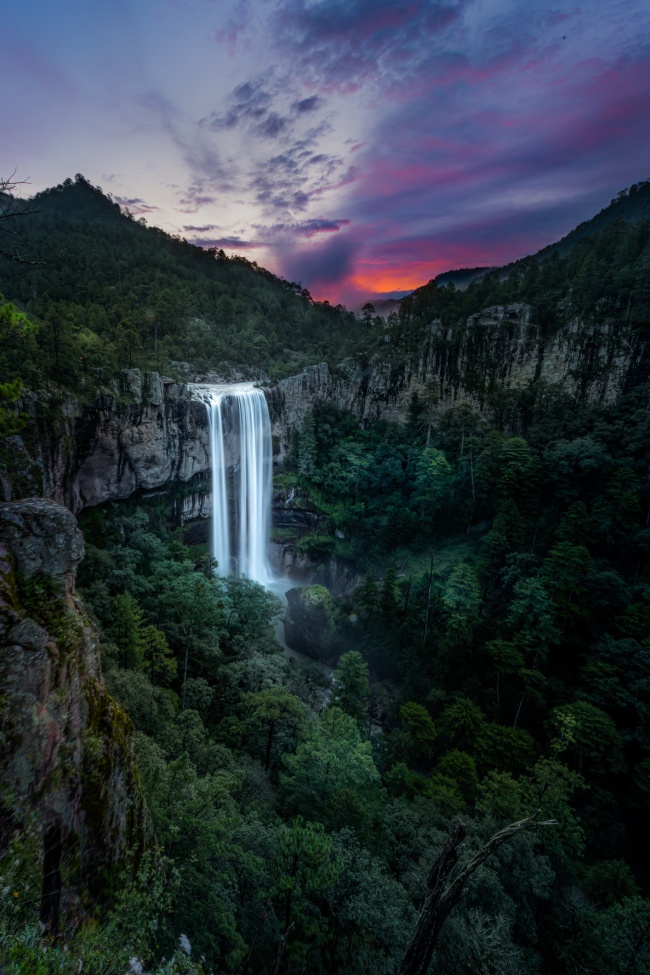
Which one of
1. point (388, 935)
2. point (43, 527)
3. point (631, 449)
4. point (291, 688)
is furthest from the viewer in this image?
point (631, 449)

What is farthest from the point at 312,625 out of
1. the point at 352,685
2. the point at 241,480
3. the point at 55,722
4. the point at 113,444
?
the point at 55,722

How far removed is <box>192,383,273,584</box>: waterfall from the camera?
32344 millimetres

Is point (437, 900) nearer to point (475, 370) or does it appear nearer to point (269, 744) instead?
point (269, 744)

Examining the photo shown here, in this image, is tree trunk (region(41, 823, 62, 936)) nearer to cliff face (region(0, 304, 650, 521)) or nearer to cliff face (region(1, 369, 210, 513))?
cliff face (region(1, 369, 210, 513))

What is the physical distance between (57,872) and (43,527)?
3.97 metres

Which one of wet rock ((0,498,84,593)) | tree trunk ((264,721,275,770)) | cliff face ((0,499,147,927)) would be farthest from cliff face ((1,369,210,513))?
tree trunk ((264,721,275,770))

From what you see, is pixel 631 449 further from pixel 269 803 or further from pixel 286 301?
pixel 286 301

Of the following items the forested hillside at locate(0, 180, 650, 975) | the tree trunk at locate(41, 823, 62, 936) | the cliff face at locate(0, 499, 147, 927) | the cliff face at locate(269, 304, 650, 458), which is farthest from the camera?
the cliff face at locate(269, 304, 650, 458)

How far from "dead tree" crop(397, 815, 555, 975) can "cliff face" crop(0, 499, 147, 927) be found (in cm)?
376

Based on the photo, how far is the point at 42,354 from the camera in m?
19.9

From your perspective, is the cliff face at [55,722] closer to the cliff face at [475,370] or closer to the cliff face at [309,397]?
the cliff face at [309,397]

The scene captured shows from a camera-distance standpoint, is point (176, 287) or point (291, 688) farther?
point (176, 287)

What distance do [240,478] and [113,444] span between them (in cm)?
1163

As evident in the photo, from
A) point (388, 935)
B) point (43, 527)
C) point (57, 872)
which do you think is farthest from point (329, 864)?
point (43, 527)
